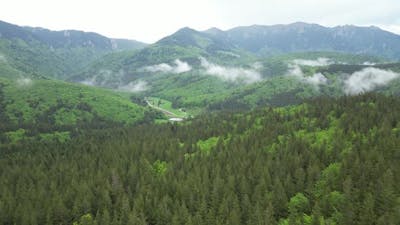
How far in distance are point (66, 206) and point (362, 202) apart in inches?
3749

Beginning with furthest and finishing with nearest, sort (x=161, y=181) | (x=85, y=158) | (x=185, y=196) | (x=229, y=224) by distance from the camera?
(x=85, y=158) → (x=161, y=181) → (x=185, y=196) → (x=229, y=224)

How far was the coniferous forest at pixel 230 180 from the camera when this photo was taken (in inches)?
3964

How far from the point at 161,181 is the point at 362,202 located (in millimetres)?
68803

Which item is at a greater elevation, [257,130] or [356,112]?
[356,112]

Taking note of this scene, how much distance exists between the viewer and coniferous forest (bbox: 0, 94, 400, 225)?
10069 cm

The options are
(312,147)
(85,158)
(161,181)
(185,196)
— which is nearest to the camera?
(185,196)

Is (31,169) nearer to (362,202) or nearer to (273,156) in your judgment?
(273,156)

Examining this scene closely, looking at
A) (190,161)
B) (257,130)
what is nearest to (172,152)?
(190,161)

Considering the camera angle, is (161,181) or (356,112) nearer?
(161,181)

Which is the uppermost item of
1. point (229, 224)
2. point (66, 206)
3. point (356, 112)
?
point (356, 112)

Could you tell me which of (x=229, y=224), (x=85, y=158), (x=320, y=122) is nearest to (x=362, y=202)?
(x=229, y=224)

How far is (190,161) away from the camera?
154 meters

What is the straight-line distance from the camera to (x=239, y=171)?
438 feet

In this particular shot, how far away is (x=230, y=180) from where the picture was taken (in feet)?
400
